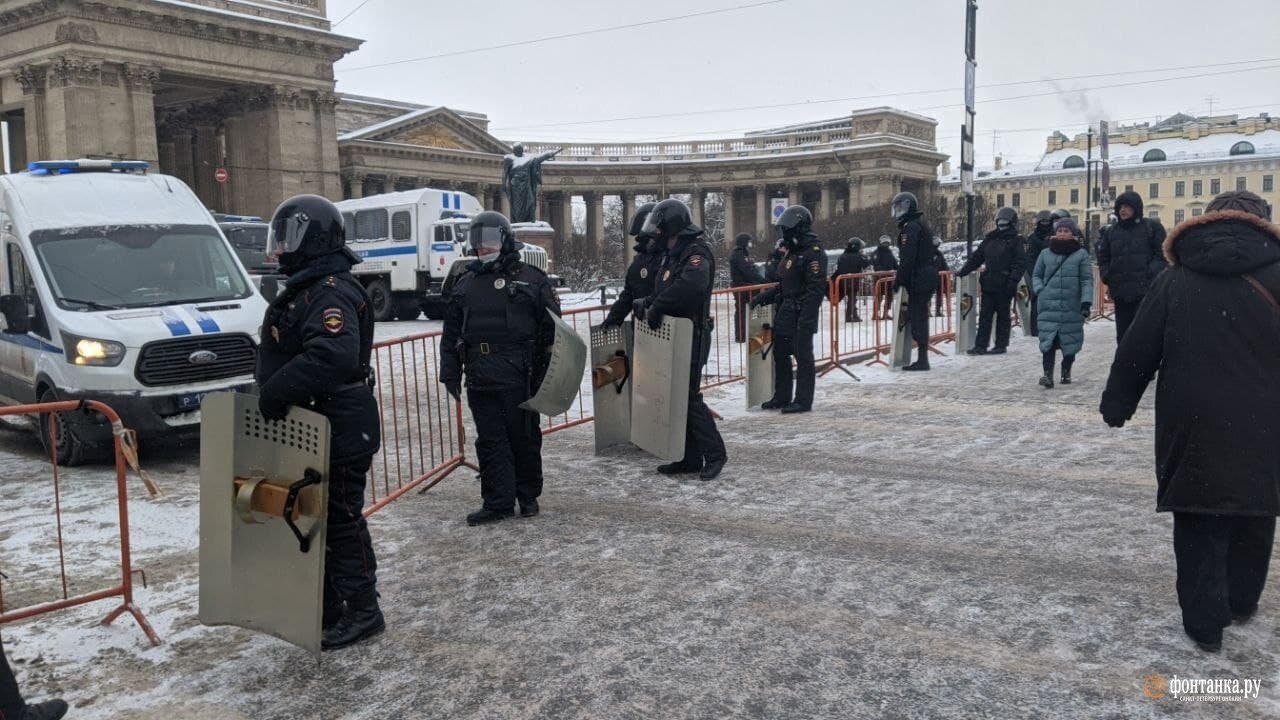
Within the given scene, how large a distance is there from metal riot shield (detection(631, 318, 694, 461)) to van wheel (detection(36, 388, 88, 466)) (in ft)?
15.4

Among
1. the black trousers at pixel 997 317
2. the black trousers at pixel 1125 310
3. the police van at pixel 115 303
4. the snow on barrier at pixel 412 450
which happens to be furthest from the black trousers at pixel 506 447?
the black trousers at pixel 997 317

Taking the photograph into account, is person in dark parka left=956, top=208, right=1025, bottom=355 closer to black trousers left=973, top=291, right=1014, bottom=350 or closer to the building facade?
black trousers left=973, top=291, right=1014, bottom=350

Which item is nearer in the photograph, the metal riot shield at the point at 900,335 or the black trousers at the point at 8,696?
the black trousers at the point at 8,696

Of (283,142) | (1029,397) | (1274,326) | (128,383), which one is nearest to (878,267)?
(1029,397)

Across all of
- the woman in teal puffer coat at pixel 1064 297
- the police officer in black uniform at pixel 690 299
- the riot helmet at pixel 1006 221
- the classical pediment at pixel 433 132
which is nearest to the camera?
the police officer in black uniform at pixel 690 299

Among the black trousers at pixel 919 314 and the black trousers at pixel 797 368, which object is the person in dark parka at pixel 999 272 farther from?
the black trousers at pixel 797 368

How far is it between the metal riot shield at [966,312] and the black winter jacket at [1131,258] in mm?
3978

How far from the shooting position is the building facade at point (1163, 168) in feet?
274

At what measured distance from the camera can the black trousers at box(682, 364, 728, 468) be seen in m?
7.17

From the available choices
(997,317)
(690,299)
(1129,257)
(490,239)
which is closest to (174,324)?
(490,239)

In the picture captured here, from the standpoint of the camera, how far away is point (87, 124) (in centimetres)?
3544

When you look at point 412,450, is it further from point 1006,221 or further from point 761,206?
point 761,206

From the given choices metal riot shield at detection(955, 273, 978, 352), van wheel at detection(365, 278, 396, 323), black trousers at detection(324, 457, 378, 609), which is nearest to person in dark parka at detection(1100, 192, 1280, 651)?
black trousers at detection(324, 457, 378, 609)

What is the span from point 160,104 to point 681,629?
48809 millimetres
